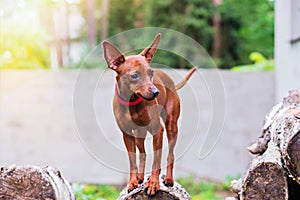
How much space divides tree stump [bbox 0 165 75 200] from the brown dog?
0.88 ft

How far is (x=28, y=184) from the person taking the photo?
1.56 metres

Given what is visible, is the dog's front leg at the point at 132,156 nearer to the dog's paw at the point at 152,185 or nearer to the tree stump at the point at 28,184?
the dog's paw at the point at 152,185

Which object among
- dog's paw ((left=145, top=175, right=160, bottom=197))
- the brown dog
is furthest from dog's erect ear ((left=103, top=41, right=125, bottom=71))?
dog's paw ((left=145, top=175, right=160, bottom=197))

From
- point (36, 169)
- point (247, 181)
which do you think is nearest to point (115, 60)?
point (36, 169)

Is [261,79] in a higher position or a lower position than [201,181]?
higher

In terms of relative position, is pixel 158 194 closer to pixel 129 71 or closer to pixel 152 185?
pixel 152 185

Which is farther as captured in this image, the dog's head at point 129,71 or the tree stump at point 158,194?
the tree stump at point 158,194

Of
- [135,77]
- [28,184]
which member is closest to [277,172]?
[135,77]

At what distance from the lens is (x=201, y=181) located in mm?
4602

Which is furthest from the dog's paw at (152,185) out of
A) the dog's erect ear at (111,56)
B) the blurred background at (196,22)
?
the blurred background at (196,22)

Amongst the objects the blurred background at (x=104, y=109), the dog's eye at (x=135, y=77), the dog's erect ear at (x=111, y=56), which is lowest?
the blurred background at (x=104, y=109)

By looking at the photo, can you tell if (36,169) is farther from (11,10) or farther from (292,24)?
(11,10)

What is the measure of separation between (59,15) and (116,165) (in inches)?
275

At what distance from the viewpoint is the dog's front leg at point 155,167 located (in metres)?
1.58
